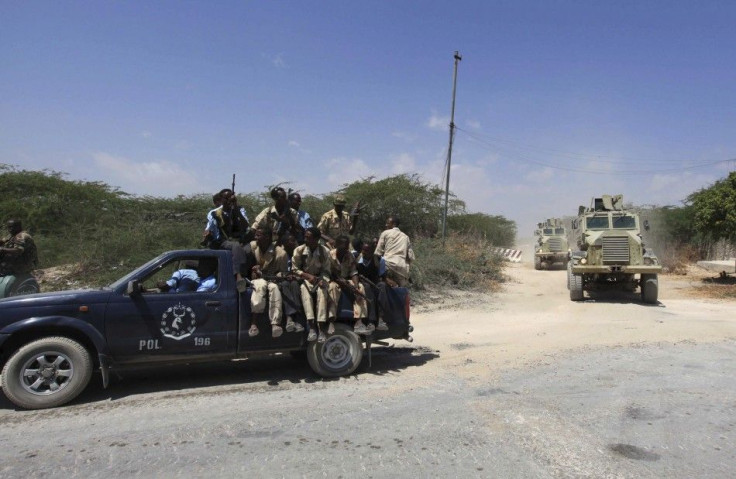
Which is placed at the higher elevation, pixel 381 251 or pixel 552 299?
pixel 381 251

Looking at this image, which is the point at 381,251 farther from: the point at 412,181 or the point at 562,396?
the point at 412,181

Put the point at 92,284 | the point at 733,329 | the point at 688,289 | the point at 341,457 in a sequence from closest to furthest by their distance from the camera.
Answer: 1. the point at 341,457
2. the point at 733,329
3. the point at 92,284
4. the point at 688,289

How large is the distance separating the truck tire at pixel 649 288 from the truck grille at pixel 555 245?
1198 centimetres

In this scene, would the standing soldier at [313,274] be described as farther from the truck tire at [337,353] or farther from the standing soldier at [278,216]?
the standing soldier at [278,216]

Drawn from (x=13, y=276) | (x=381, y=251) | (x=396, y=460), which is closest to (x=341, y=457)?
(x=396, y=460)

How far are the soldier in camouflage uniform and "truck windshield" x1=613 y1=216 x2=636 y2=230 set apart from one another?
1406cm

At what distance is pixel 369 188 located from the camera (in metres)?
23.5

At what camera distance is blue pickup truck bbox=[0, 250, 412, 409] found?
5023mm

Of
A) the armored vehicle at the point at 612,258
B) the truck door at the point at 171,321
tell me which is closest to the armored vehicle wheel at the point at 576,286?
the armored vehicle at the point at 612,258

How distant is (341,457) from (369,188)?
20.0 meters

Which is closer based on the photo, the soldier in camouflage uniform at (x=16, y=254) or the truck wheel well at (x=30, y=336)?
the truck wheel well at (x=30, y=336)

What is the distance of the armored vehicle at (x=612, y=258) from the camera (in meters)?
13.4

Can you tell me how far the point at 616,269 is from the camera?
13523 mm

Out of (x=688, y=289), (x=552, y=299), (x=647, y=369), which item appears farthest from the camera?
(x=688, y=289)
